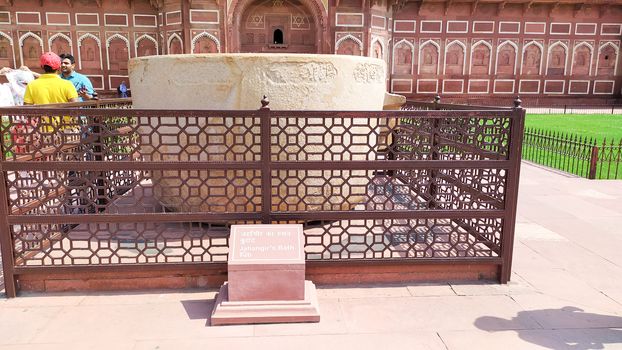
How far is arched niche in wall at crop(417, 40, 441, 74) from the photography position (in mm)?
20094

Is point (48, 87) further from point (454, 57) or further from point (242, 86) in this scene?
point (454, 57)

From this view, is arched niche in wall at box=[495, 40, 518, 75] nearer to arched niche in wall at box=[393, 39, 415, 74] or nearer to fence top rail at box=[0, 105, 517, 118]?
arched niche in wall at box=[393, 39, 415, 74]

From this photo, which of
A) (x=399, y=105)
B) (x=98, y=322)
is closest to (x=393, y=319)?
(x=98, y=322)

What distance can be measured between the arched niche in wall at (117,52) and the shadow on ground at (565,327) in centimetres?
1909

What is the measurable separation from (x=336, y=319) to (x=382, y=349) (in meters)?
0.36

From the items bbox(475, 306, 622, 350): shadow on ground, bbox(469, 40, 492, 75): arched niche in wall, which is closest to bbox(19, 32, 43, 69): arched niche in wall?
bbox(469, 40, 492, 75): arched niche in wall

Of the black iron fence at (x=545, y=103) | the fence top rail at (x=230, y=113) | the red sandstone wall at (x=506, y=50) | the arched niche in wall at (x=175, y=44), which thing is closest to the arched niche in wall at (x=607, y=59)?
the red sandstone wall at (x=506, y=50)

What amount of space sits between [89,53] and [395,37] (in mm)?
12744

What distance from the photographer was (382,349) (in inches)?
89.0

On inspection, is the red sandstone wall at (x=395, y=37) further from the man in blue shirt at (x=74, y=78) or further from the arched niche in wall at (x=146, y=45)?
the man in blue shirt at (x=74, y=78)

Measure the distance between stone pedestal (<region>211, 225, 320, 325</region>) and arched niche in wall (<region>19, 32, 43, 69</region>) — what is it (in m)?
19.8

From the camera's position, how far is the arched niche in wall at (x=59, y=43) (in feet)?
60.7

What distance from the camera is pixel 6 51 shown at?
18.7 meters

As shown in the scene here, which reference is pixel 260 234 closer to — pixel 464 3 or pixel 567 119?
pixel 567 119
